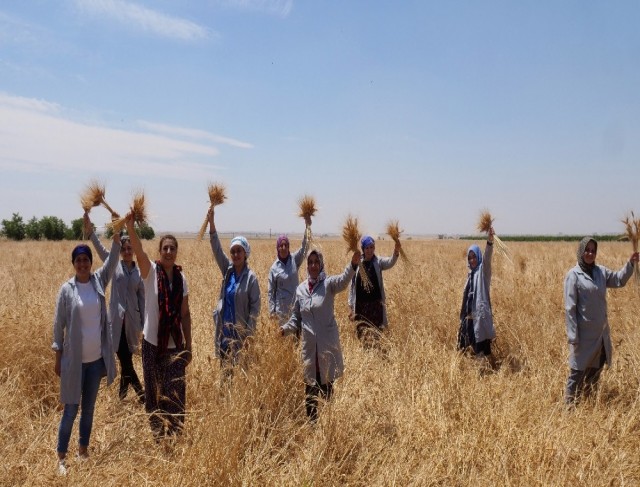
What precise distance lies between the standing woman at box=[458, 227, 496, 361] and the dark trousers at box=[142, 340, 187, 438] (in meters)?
3.27

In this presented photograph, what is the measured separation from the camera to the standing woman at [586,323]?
4684 millimetres

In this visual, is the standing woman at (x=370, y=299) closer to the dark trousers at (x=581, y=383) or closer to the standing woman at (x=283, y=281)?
the standing woman at (x=283, y=281)

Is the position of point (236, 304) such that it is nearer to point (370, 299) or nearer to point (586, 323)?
point (370, 299)

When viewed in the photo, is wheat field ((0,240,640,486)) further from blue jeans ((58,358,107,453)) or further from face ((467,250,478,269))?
face ((467,250,478,269))

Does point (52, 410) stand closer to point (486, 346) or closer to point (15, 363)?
point (15, 363)

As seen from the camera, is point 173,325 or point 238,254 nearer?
point 173,325

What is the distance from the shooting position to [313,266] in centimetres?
425

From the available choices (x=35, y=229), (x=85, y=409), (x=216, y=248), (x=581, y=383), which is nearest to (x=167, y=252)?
(x=216, y=248)

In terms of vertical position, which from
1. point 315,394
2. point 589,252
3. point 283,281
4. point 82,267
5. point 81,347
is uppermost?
point 589,252

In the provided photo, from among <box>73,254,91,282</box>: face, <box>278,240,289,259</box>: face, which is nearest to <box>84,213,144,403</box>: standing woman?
<box>73,254,91,282</box>: face

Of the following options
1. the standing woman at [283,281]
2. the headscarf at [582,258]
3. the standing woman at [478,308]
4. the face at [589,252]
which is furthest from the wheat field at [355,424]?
the face at [589,252]

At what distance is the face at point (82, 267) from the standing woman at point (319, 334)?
1747mm

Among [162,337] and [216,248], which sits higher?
[216,248]

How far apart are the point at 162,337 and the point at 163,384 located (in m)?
0.38
